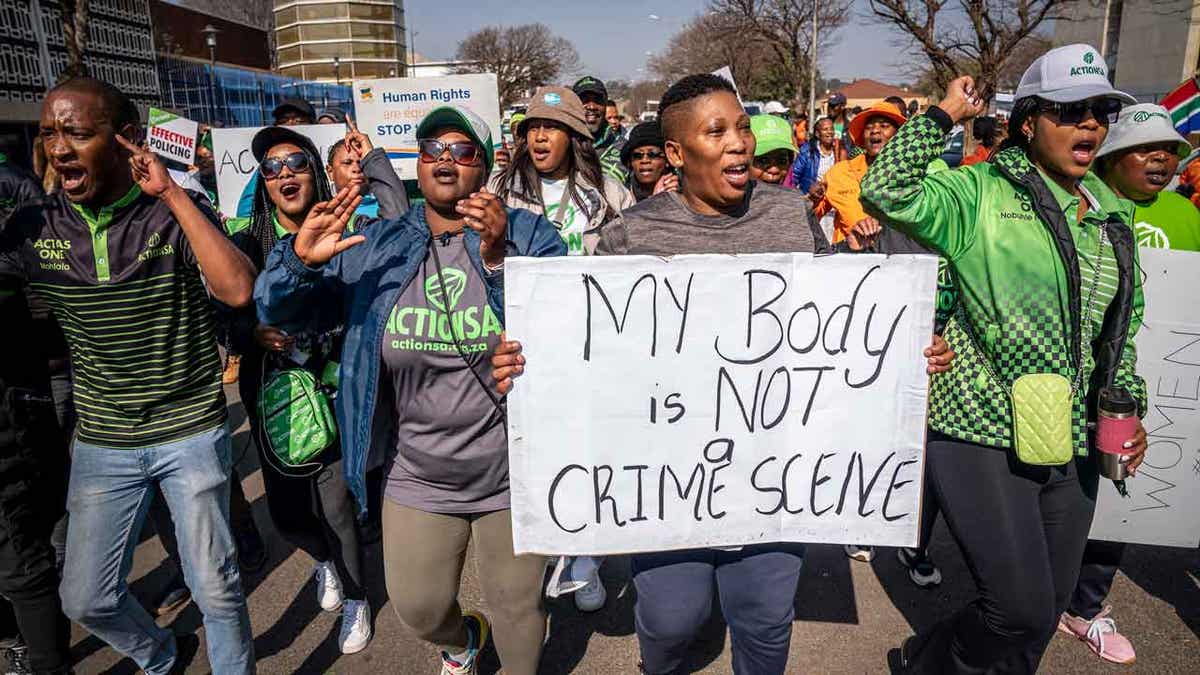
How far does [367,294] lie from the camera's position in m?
2.51

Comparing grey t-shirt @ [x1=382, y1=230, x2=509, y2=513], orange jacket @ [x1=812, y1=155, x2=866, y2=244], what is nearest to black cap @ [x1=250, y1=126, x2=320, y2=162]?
grey t-shirt @ [x1=382, y1=230, x2=509, y2=513]

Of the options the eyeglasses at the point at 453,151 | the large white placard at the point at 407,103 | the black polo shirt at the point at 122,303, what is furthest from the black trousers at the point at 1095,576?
the large white placard at the point at 407,103

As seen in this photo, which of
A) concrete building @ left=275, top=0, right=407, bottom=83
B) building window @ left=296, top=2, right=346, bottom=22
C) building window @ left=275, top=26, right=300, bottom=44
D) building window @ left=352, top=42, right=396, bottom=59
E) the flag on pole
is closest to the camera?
the flag on pole

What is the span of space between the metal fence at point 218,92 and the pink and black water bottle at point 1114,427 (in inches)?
901

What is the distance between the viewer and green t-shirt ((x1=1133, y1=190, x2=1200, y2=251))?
3.33 m

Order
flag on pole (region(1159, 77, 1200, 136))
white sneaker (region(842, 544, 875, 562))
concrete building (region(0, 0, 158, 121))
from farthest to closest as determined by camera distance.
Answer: concrete building (region(0, 0, 158, 121)), flag on pole (region(1159, 77, 1200, 136)), white sneaker (region(842, 544, 875, 562))

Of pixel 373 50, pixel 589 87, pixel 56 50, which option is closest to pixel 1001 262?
pixel 589 87

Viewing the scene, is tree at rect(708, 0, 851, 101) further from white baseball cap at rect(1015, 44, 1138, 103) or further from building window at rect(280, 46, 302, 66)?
building window at rect(280, 46, 302, 66)

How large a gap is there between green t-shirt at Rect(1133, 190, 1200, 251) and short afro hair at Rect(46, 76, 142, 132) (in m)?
3.93

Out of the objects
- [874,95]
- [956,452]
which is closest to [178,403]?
[956,452]

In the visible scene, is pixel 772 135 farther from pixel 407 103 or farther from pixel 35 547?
pixel 407 103

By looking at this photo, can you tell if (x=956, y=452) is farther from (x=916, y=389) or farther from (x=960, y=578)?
(x=960, y=578)

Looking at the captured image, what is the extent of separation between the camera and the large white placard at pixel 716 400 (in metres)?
2.21

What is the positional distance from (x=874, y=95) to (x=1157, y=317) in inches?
2354
